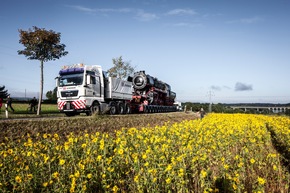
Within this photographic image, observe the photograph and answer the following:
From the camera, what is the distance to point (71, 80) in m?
17.2

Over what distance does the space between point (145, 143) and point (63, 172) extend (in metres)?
2.66

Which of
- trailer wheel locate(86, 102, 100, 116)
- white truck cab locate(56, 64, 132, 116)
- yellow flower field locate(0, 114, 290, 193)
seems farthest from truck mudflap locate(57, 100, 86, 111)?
yellow flower field locate(0, 114, 290, 193)

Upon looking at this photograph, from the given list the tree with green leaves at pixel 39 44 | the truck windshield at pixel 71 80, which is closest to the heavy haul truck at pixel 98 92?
the truck windshield at pixel 71 80

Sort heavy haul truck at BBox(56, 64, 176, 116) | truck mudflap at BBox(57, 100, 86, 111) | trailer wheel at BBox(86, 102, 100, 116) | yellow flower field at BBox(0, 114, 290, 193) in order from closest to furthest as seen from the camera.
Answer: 1. yellow flower field at BBox(0, 114, 290, 193)
2. truck mudflap at BBox(57, 100, 86, 111)
3. heavy haul truck at BBox(56, 64, 176, 116)
4. trailer wheel at BBox(86, 102, 100, 116)

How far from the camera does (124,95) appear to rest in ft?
75.4

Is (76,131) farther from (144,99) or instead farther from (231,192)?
(144,99)

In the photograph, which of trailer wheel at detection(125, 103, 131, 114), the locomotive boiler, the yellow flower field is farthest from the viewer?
the locomotive boiler

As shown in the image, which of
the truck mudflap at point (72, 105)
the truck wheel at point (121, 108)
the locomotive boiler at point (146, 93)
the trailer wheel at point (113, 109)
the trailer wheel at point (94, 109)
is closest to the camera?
the truck mudflap at point (72, 105)

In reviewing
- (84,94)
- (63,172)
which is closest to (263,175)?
(63,172)

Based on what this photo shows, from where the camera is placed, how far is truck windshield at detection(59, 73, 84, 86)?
17031mm

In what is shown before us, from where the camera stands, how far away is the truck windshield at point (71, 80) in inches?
671

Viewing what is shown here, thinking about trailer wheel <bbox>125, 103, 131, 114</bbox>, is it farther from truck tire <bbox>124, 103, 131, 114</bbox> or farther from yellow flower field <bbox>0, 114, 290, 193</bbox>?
yellow flower field <bbox>0, 114, 290, 193</bbox>

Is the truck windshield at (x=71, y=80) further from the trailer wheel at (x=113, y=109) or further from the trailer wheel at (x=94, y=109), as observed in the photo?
the trailer wheel at (x=113, y=109)

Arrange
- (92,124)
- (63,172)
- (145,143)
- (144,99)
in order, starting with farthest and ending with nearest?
(144,99) < (92,124) < (145,143) < (63,172)
